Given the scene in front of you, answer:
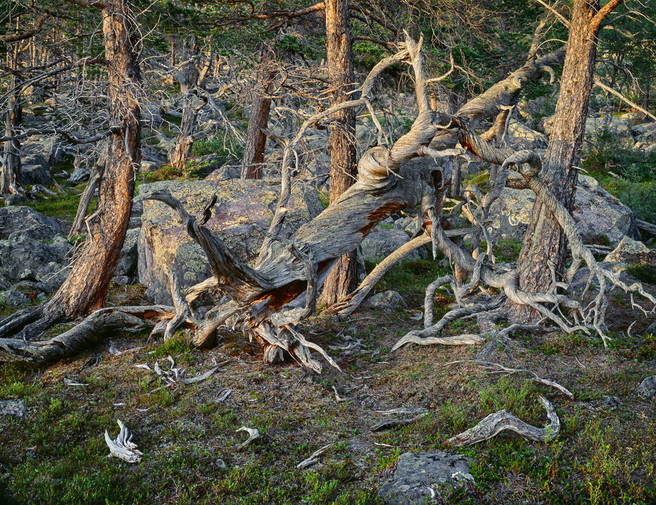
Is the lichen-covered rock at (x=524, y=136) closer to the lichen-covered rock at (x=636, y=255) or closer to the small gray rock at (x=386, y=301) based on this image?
the lichen-covered rock at (x=636, y=255)

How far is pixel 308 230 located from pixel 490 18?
24.3 feet

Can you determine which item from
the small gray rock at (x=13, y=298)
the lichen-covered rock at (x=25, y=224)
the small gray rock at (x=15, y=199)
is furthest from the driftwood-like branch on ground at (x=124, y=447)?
the small gray rock at (x=15, y=199)

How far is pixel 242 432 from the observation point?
6020 millimetres

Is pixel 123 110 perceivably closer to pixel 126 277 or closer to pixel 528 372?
pixel 126 277

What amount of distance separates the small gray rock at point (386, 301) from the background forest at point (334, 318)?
6 centimetres

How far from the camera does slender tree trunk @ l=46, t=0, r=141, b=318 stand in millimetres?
9570

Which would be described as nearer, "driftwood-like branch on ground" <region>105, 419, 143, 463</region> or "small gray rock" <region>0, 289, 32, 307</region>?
"driftwood-like branch on ground" <region>105, 419, 143, 463</region>

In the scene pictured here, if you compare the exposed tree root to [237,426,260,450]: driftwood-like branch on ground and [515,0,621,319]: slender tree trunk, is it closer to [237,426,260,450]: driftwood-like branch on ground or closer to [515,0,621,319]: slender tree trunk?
[237,426,260,450]: driftwood-like branch on ground

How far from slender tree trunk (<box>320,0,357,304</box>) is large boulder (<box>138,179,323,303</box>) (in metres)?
1.98

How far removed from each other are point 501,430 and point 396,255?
5.17m

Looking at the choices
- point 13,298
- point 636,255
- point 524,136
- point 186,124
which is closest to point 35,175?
point 186,124

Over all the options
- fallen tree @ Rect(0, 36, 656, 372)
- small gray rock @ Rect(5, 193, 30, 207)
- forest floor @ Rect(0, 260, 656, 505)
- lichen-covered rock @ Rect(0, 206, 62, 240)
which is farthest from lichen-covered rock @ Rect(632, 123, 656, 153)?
small gray rock @ Rect(5, 193, 30, 207)

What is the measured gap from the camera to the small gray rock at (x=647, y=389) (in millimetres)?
6367

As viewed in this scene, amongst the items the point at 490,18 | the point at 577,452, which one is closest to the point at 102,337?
the point at 577,452
